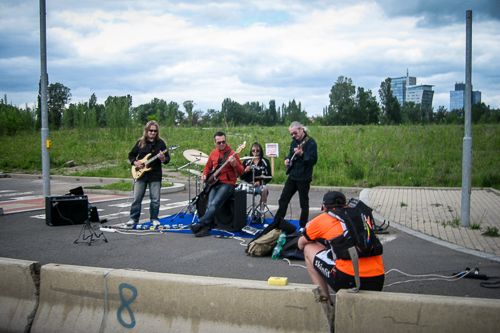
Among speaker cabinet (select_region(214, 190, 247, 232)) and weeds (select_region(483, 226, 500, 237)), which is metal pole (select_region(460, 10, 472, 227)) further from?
speaker cabinet (select_region(214, 190, 247, 232))

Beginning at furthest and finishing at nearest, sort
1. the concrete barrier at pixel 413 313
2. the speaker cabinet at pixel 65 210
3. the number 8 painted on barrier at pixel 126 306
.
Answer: the speaker cabinet at pixel 65 210 < the number 8 painted on barrier at pixel 126 306 < the concrete barrier at pixel 413 313

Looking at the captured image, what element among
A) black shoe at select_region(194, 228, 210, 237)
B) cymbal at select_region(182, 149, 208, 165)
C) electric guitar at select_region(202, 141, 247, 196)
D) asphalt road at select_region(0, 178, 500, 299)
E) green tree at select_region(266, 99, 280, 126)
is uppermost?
green tree at select_region(266, 99, 280, 126)

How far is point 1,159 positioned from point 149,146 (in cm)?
2381

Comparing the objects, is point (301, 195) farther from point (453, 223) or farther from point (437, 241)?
point (453, 223)

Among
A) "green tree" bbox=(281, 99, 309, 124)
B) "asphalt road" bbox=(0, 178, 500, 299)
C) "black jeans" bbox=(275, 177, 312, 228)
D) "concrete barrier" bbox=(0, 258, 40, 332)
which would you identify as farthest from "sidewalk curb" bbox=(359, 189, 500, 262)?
"green tree" bbox=(281, 99, 309, 124)

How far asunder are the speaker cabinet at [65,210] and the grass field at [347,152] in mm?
9686

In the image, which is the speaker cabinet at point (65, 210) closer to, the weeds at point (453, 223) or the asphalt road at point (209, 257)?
the asphalt road at point (209, 257)

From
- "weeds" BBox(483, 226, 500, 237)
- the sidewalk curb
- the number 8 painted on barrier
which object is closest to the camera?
the number 8 painted on barrier

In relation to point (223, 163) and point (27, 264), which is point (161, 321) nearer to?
point (27, 264)

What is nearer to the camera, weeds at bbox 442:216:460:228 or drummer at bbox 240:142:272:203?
weeds at bbox 442:216:460:228

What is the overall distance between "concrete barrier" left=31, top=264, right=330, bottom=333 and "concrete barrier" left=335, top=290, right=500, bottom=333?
20 cm

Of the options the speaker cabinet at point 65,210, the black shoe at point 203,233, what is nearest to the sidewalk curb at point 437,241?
the black shoe at point 203,233

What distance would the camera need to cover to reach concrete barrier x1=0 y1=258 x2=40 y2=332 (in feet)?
12.8

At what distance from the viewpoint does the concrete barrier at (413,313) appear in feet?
9.56
